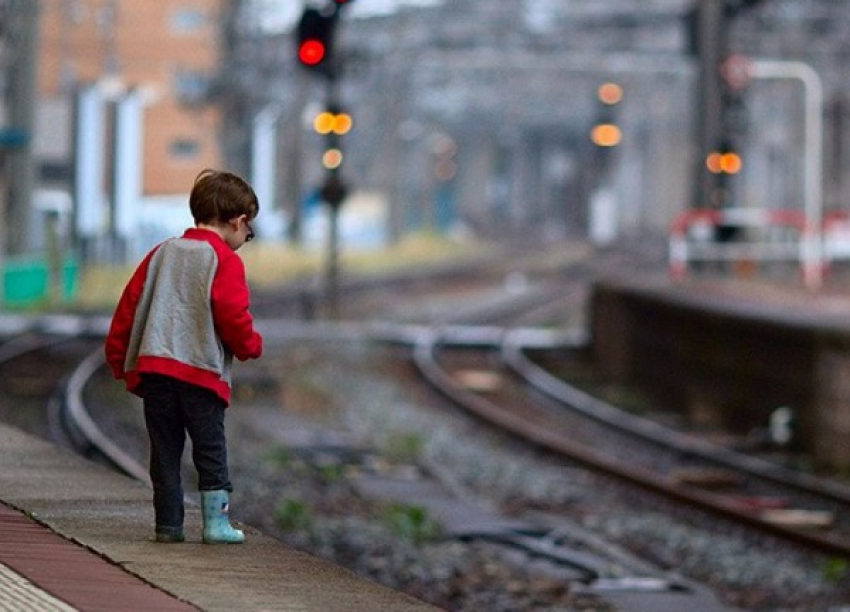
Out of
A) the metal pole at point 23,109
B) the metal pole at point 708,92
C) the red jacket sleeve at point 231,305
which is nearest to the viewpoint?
the red jacket sleeve at point 231,305

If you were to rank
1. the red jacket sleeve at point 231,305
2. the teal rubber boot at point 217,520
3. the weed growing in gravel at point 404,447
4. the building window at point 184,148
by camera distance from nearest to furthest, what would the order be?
the red jacket sleeve at point 231,305, the teal rubber boot at point 217,520, the weed growing in gravel at point 404,447, the building window at point 184,148

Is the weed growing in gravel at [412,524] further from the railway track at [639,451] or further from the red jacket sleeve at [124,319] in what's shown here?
the red jacket sleeve at [124,319]

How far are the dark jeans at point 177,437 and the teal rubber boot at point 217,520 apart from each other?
0.11 ft

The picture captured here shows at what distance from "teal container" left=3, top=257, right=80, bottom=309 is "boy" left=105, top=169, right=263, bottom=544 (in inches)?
1101

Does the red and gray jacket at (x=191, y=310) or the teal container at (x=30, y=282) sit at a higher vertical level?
the red and gray jacket at (x=191, y=310)

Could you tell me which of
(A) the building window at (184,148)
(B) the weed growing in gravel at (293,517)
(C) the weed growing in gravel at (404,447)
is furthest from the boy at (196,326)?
(A) the building window at (184,148)

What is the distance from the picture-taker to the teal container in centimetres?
3491

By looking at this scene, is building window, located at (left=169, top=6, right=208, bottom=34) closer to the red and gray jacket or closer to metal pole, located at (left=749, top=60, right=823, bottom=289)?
metal pole, located at (left=749, top=60, right=823, bottom=289)

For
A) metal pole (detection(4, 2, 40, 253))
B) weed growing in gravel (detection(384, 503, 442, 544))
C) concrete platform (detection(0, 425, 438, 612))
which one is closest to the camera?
concrete platform (detection(0, 425, 438, 612))

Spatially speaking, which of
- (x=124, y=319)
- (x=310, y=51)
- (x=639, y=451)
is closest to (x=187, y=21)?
Answer: (x=310, y=51)

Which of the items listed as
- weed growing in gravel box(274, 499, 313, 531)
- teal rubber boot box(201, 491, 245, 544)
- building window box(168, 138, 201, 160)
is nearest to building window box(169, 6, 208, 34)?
building window box(168, 138, 201, 160)

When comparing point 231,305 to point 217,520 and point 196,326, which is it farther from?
point 217,520

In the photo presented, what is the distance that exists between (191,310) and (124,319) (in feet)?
0.79

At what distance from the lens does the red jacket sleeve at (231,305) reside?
699 centimetres
